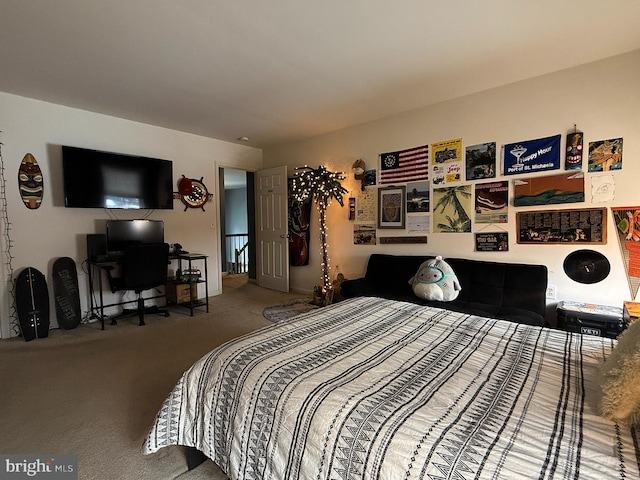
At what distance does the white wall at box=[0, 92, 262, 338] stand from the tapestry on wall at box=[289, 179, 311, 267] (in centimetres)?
150

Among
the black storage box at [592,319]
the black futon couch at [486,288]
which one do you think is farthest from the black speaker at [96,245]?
the black storage box at [592,319]

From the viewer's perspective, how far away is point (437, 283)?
2.96 m

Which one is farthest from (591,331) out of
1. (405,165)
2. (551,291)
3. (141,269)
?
(141,269)

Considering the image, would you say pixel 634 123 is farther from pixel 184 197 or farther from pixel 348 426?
pixel 184 197

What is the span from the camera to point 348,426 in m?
0.91

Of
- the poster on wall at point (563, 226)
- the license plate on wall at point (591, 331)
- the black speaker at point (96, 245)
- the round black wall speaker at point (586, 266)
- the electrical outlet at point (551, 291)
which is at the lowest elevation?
the license plate on wall at point (591, 331)

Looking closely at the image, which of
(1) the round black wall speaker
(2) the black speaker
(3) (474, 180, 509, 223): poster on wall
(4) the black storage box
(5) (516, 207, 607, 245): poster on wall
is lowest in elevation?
(4) the black storage box

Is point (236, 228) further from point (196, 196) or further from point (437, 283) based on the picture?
point (437, 283)

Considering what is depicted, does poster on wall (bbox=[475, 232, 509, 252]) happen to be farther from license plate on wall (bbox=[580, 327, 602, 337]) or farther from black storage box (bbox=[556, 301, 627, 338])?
license plate on wall (bbox=[580, 327, 602, 337])

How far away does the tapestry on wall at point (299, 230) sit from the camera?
4903 mm

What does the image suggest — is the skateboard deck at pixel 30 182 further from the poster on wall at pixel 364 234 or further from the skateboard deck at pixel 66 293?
the poster on wall at pixel 364 234

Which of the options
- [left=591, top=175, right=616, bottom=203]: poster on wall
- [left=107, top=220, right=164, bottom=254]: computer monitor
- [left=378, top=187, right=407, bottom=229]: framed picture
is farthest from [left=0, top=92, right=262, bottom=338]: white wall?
[left=591, top=175, right=616, bottom=203]: poster on wall

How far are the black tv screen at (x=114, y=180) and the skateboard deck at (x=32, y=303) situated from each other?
2.78 ft

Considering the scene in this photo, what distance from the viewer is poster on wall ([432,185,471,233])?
3.34 metres
